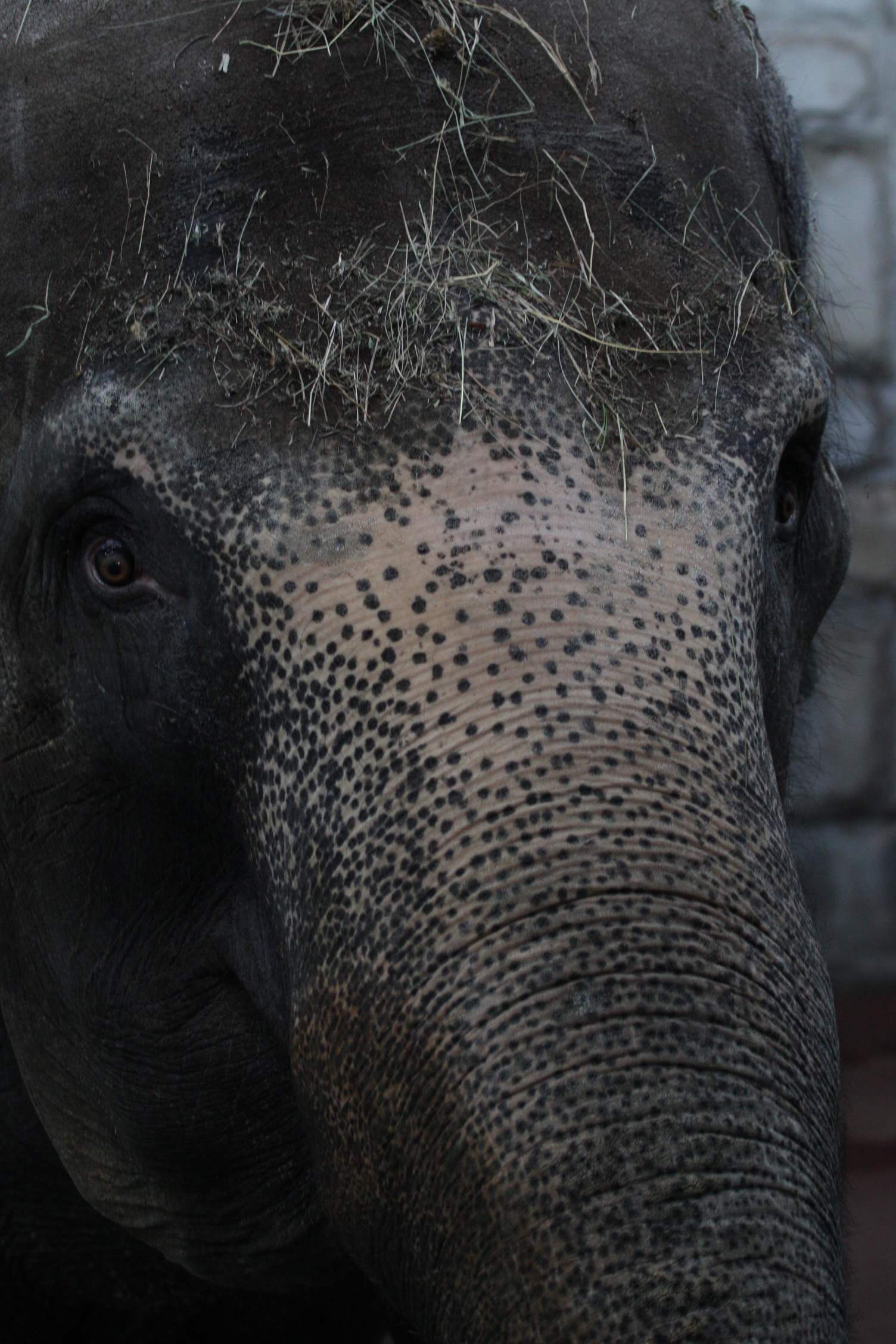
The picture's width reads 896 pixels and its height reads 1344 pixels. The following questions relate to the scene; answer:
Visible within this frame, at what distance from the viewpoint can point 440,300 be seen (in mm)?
1599

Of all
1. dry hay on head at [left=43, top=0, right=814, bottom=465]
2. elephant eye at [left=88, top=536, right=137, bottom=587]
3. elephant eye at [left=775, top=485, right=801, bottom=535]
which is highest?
dry hay on head at [left=43, top=0, right=814, bottom=465]

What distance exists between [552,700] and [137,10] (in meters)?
0.94

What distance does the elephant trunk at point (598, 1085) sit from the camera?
4.06 ft

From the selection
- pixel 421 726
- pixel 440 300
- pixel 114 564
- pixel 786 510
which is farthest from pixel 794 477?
pixel 114 564

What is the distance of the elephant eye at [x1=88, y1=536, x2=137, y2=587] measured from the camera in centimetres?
167

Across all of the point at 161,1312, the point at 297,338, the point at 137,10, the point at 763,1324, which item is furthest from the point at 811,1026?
the point at 161,1312

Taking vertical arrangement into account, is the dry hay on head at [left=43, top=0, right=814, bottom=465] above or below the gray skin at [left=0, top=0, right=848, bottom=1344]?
above

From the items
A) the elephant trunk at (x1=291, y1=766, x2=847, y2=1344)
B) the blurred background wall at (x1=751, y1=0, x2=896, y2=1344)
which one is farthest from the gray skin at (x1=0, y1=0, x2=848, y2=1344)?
the blurred background wall at (x1=751, y1=0, x2=896, y2=1344)

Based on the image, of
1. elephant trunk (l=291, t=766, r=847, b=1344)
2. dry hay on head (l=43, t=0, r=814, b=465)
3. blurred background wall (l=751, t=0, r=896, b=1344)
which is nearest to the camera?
elephant trunk (l=291, t=766, r=847, b=1344)

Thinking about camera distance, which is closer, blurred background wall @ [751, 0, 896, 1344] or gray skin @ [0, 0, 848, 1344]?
gray skin @ [0, 0, 848, 1344]

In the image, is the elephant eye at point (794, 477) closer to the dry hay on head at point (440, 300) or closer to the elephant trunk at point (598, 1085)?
the dry hay on head at point (440, 300)

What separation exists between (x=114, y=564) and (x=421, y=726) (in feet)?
1.43

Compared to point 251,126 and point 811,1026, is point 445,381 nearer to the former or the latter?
point 251,126

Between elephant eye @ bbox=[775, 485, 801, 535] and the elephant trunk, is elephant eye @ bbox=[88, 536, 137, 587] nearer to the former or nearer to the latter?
the elephant trunk
